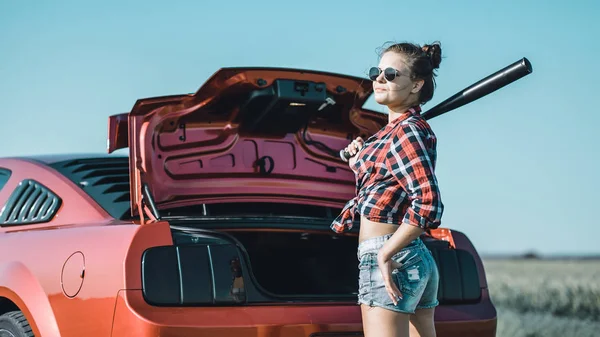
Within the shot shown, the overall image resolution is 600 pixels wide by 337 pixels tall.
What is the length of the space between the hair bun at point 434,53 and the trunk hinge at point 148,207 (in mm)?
1520

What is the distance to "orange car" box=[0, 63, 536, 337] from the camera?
→ 393 cm

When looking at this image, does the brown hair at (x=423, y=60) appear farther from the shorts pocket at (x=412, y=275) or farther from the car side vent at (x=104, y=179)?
the car side vent at (x=104, y=179)

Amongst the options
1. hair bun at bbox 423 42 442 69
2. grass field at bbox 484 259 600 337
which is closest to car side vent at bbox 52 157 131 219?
hair bun at bbox 423 42 442 69

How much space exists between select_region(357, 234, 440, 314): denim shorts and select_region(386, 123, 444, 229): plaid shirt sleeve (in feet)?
0.53

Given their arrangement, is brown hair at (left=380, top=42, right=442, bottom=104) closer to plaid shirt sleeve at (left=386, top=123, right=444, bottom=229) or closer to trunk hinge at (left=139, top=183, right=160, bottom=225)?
plaid shirt sleeve at (left=386, top=123, right=444, bottom=229)

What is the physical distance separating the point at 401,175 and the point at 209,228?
4.32ft

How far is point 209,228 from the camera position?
4.40m

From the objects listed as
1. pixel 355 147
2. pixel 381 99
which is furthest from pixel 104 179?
pixel 381 99

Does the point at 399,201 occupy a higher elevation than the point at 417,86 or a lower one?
lower

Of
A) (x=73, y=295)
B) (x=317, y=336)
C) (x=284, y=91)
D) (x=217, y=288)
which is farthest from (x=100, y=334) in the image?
(x=284, y=91)

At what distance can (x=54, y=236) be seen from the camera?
14.5ft

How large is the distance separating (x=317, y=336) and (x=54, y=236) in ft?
4.39

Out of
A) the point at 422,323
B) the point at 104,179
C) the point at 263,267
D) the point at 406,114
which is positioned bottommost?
the point at 422,323

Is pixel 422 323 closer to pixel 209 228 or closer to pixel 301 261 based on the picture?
pixel 209 228
